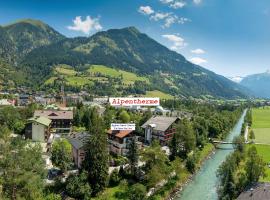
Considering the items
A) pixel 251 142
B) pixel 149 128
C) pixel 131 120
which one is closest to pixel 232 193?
pixel 149 128

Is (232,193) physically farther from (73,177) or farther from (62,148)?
(62,148)

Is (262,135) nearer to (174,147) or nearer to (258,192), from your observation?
(174,147)

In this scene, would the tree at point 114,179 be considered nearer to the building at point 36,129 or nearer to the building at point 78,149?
the building at point 78,149

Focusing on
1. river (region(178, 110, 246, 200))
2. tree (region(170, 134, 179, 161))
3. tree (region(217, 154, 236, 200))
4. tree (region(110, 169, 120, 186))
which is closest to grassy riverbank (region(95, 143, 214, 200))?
tree (region(110, 169, 120, 186))

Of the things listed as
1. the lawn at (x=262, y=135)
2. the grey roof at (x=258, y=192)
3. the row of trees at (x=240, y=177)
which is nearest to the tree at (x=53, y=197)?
the row of trees at (x=240, y=177)

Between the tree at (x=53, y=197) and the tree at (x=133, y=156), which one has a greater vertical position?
the tree at (x=133, y=156)

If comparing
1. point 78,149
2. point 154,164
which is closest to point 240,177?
point 154,164
